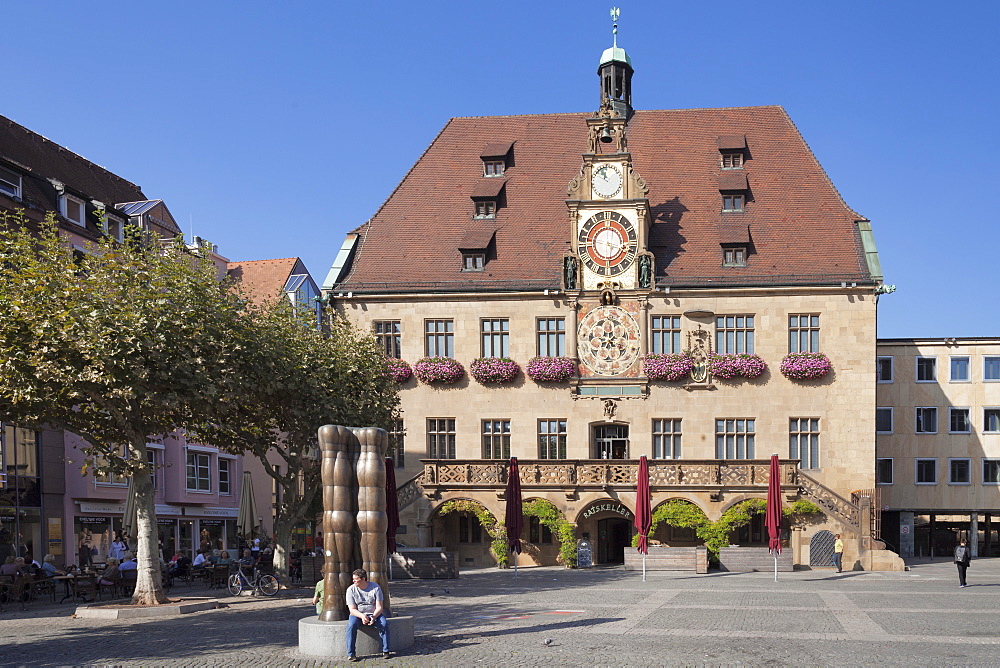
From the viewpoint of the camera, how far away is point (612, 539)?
148 feet

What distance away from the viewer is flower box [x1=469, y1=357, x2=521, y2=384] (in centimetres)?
4359

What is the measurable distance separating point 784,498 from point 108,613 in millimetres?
25286

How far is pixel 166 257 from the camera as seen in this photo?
25.6 meters

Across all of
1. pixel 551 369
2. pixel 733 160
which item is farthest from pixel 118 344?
pixel 733 160

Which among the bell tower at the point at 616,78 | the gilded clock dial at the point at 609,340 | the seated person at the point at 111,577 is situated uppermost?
the bell tower at the point at 616,78

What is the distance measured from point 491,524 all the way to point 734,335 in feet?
38.8

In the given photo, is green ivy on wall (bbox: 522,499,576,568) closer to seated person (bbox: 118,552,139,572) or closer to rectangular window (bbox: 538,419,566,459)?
rectangular window (bbox: 538,419,566,459)

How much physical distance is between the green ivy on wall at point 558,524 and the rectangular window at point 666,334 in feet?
24.6

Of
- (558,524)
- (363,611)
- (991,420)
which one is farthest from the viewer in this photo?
(991,420)

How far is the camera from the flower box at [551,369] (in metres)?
43.2

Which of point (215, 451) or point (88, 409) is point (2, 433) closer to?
point (88, 409)

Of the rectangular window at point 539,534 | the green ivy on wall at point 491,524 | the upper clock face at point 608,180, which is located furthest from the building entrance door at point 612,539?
the upper clock face at point 608,180

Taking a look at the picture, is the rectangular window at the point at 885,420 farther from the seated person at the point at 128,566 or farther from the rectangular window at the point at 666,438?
the seated person at the point at 128,566

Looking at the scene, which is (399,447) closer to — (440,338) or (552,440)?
(440,338)
